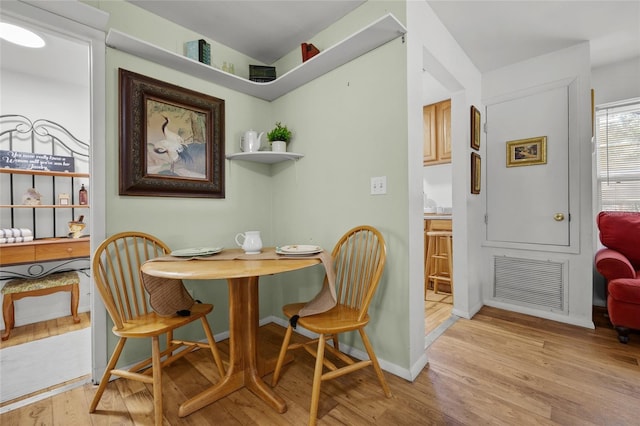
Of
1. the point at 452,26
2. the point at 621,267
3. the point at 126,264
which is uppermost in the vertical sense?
the point at 452,26

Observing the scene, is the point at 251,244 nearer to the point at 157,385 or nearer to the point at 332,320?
the point at 332,320

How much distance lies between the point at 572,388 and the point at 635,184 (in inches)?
94.4

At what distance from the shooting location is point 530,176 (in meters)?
2.72

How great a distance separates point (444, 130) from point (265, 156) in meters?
2.43

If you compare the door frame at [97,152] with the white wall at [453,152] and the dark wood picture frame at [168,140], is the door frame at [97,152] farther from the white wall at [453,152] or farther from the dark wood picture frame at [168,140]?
the white wall at [453,152]

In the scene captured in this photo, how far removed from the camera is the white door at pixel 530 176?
256 cm

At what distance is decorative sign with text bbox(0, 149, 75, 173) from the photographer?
249 cm

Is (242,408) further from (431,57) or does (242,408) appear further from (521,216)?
(521,216)

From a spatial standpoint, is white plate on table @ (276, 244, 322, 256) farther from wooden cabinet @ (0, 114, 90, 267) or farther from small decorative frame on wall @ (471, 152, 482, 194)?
wooden cabinet @ (0, 114, 90, 267)

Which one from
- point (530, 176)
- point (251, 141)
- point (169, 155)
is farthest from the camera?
point (530, 176)

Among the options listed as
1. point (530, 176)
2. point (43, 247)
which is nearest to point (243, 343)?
point (43, 247)

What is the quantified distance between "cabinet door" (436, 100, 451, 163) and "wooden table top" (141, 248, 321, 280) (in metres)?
2.66

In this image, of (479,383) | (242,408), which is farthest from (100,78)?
(479,383)

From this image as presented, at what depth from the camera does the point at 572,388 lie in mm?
1591
